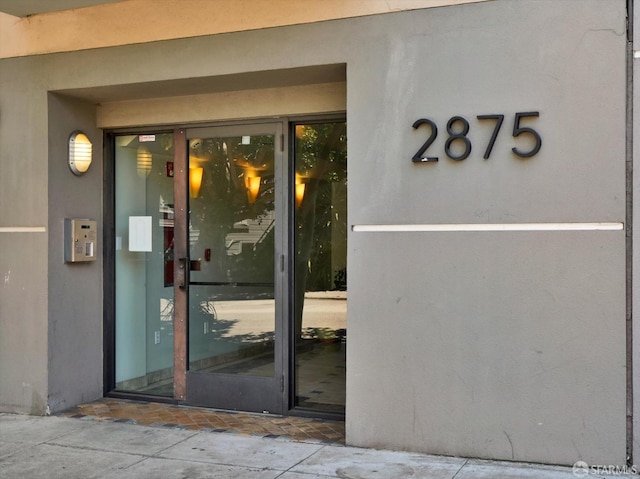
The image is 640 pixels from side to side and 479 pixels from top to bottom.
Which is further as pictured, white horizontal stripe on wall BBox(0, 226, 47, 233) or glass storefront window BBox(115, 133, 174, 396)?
glass storefront window BBox(115, 133, 174, 396)

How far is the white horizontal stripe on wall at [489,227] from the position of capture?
4543 millimetres

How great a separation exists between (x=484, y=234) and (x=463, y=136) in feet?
2.38

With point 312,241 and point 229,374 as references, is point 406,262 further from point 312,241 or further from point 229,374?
point 229,374

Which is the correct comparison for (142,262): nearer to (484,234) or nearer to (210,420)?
(210,420)

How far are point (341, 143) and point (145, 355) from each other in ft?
9.91

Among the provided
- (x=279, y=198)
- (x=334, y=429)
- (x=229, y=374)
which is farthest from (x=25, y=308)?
(x=334, y=429)

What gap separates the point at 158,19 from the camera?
18.9 ft

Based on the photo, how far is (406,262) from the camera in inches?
197

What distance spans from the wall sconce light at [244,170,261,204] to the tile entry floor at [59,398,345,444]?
1.98 metres

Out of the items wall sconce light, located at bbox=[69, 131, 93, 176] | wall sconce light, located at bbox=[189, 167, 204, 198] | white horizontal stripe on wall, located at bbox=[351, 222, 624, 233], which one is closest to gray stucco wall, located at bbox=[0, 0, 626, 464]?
white horizontal stripe on wall, located at bbox=[351, 222, 624, 233]

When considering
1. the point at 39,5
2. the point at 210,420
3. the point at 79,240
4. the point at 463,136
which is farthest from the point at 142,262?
the point at 463,136

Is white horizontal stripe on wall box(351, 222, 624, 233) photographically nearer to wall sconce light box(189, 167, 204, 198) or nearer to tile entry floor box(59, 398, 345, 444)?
tile entry floor box(59, 398, 345, 444)

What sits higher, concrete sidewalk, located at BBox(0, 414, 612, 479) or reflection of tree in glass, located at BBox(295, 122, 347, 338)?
A: reflection of tree in glass, located at BBox(295, 122, 347, 338)

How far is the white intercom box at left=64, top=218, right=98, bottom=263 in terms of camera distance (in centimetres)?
631
